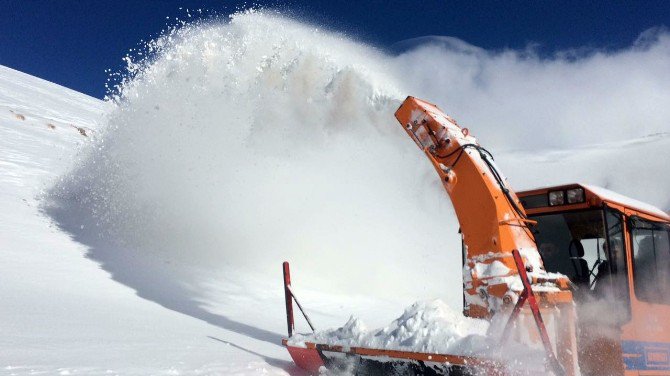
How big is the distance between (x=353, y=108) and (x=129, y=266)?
241 inches

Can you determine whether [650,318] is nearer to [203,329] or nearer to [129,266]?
[203,329]

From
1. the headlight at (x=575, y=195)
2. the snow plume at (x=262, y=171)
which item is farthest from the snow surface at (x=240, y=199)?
the headlight at (x=575, y=195)

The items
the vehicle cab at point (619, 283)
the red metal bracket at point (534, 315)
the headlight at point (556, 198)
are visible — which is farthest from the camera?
the headlight at point (556, 198)

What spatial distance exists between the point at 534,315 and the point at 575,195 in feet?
5.45

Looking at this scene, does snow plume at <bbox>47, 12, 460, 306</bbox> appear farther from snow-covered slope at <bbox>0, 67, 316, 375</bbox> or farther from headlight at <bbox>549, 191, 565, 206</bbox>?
headlight at <bbox>549, 191, 565, 206</bbox>

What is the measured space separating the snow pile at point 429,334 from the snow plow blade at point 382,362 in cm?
6

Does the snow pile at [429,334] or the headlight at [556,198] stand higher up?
the headlight at [556,198]

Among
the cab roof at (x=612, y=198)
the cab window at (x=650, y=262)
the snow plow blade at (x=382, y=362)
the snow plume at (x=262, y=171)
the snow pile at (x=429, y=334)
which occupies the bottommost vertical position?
the snow plow blade at (x=382, y=362)

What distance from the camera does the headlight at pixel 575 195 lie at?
449 cm

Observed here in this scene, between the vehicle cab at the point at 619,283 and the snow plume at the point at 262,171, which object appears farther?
the snow plume at the point at 262,171

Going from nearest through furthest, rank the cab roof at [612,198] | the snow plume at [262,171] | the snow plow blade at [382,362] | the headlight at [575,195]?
the snow plow blade at [382,362], the cab roof at [612,198], the headlight at [575,195], the snow plume at [262,171]

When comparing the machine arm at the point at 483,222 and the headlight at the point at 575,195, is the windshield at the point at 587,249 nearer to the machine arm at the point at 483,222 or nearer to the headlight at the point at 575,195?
the headlight at the point at 575,195

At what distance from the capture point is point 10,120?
19.9 metres

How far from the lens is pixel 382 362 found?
13.0 ft
